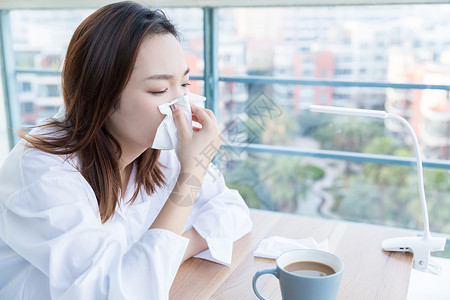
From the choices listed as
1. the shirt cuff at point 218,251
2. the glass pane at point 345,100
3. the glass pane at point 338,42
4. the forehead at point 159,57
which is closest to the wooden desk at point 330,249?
the shirt cuff at point 218,251

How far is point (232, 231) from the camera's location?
108 centimetres

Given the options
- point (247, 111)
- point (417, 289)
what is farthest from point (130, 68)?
point (247, 111)

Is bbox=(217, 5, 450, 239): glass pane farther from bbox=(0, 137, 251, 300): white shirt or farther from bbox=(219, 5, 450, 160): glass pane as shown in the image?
bbox=(0, 137, 251, 300): white shirt

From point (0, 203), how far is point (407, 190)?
4.96 meters

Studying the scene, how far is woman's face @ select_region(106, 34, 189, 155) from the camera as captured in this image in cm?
90

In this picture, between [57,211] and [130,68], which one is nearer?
[57,211]

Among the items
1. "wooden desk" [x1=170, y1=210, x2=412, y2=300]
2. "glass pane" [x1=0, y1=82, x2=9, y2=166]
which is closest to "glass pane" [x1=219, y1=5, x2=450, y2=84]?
"glass pane" [x1=0, y1=82, x2=9, y2=166]

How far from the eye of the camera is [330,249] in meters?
1.05

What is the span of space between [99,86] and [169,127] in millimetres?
160

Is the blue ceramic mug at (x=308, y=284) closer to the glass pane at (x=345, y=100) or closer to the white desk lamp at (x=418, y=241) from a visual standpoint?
the white desk lamp at (x=418, y=241)

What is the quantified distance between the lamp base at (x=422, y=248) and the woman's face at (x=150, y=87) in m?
0.60

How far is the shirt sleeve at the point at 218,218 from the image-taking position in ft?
3.32

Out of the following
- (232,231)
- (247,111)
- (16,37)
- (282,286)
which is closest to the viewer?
(282,286)

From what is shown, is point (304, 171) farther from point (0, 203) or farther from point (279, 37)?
point (0, 203)
